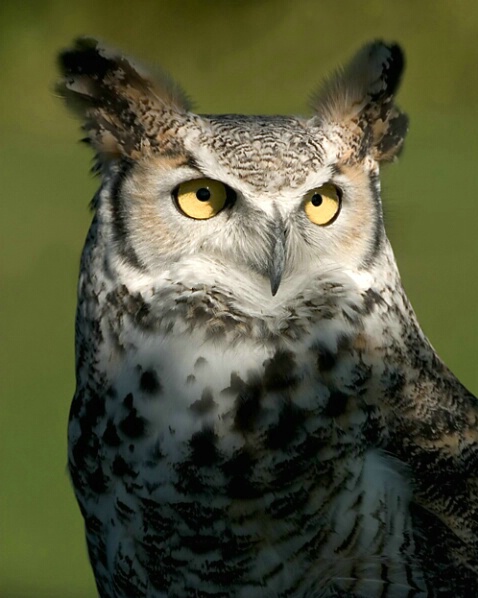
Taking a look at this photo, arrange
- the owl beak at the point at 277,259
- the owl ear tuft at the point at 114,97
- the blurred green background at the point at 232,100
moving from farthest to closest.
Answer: the blurred green background at the point at 232,100, the owl ear tuft at the point at 114,97, the owl beak at the point at 277,259

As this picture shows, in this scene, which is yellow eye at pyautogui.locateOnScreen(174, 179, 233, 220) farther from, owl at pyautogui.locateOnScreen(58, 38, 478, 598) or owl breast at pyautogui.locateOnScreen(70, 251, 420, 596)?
owl breast at pyautogui.locateOnScreen(70, 251, 420, 596)

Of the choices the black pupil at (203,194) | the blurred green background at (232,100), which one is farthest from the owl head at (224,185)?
the blurred green background at (232,100)

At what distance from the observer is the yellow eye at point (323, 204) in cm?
212

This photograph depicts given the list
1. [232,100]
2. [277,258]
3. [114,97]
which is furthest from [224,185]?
[232,100]

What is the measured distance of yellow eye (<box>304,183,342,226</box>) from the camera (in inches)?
83.6

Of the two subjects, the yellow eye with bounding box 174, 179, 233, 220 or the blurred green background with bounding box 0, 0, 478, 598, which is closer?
the yellow eye with bounding box 174, 179, 233, 220

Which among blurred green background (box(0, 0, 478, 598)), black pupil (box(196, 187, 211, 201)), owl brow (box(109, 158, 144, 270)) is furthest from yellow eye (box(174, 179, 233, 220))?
blurred green background (box(0, 0, 478, 598))

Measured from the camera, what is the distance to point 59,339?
7.45 m

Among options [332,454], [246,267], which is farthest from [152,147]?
[332,454]

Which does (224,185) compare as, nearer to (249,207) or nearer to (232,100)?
(249,207)

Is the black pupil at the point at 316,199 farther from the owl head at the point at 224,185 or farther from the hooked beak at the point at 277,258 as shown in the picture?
the hooked beak at the point at 277,258

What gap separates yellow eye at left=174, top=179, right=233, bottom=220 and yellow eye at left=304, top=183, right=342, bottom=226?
0.15m

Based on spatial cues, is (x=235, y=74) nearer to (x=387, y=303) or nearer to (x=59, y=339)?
(x=59, y=339)

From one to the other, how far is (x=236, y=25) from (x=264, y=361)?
8940mm
